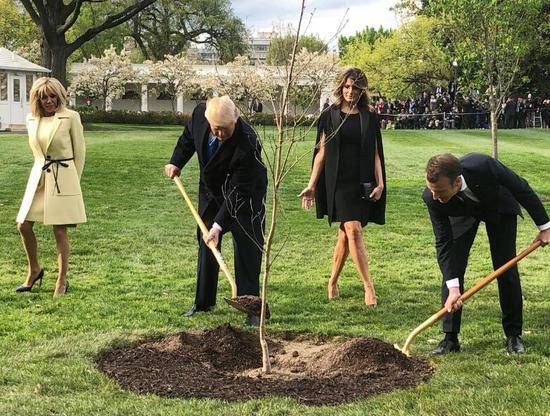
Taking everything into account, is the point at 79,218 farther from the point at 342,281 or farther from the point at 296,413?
the point at 296,413

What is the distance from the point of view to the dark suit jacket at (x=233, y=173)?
234 inches

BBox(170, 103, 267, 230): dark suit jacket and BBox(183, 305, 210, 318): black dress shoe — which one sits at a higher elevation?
BBox(170, 103, 267, 230): dark suit jacket

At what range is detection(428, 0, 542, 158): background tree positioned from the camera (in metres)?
13.9

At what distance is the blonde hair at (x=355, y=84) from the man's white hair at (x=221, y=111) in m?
1.24

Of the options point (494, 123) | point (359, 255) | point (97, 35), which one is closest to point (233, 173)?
point (359, 255)

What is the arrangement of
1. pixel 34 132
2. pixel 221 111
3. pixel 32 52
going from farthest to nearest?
pixel 32 52, pixel 34 132, pixel 221 111

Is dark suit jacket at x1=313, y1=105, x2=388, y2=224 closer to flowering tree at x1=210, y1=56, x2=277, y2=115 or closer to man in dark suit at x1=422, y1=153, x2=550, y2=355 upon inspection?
flowering tree at x1=210, y1=56, x2=277, y2=115

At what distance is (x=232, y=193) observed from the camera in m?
6.05

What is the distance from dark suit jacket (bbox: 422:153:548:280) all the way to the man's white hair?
1572mm

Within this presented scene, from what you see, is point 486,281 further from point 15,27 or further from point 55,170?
point 15,27

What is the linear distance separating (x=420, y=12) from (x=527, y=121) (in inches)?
316

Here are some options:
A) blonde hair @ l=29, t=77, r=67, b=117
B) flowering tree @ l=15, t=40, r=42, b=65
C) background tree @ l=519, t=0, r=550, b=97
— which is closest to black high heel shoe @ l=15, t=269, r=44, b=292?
blonde hair @ l=29, t=77, r=67, b=117

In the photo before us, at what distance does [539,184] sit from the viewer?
16.4 meters

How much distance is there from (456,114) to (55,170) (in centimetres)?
3203
